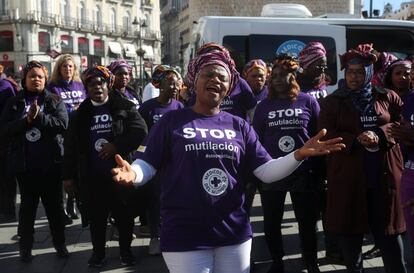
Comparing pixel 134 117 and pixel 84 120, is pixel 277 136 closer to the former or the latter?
pixel 134 117

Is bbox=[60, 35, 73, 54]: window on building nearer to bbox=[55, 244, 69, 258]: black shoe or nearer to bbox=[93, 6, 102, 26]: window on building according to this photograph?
bbox=[93, 6, 102, 26]: window on building

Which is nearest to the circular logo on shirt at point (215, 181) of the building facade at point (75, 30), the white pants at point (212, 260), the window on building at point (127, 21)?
the white pants at point (212, 260)

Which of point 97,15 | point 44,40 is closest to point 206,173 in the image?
point 44,40

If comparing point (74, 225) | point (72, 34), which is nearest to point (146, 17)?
point (72, 34)

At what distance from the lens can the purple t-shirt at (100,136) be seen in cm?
500

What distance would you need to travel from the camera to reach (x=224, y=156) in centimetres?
296

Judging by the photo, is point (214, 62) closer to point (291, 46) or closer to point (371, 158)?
point (371, 158)

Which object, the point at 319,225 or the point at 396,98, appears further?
the point at 319,225

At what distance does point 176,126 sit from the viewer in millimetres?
3016

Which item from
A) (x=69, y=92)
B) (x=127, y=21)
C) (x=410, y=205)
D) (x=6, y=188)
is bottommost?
(x=6, y=188)

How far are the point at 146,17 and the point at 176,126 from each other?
249ft

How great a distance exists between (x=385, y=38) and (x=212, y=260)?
722cm

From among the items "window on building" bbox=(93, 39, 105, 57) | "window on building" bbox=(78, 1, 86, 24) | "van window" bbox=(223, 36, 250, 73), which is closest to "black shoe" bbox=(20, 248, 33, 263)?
"van window" bbox=(223, 36, 250, 73)

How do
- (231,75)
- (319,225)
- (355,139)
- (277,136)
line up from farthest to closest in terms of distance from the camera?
(319,225)
(277,136)
(355,139)
(231,75)
